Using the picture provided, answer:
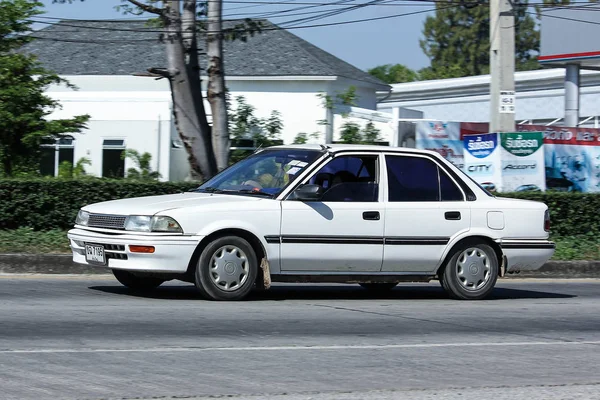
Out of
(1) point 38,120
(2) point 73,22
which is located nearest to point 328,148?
(1) point 38,120

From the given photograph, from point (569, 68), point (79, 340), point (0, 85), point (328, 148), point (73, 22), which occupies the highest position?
point (73, 22)

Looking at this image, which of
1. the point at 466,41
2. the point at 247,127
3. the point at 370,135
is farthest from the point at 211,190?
the point at 466,41

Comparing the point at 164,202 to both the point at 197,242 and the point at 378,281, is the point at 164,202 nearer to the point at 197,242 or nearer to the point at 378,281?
the point at 197,242

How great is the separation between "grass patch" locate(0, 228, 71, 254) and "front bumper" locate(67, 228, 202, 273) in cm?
423

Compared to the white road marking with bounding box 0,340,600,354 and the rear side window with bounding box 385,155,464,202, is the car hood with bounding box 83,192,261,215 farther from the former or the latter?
the white road marking with bounding box 0,340,600,354

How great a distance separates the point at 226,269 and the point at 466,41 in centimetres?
8797

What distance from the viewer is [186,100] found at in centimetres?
1917

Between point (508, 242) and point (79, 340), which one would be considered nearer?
point (79, 340)

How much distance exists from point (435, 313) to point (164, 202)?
291 cm

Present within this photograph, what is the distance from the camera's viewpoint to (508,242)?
11.7 metres

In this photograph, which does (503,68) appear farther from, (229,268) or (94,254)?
(94,254)

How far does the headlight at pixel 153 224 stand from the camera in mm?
10141

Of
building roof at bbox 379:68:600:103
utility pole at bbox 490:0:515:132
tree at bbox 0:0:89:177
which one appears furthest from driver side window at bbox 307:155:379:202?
building roof at bbox 379:68:600:103

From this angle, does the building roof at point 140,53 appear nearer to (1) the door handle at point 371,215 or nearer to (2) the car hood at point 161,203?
(1) the door handle at point 371,215
